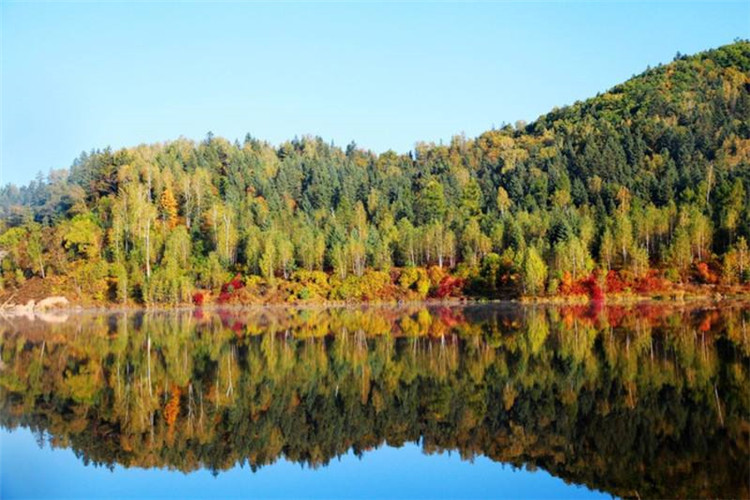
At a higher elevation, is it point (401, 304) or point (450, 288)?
point (450, 288)

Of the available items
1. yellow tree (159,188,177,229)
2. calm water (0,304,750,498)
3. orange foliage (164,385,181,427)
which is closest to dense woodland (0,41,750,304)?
yellow tree (159,188,177,229)

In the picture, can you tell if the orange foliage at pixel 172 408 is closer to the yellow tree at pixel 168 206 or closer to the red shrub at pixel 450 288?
the red shrub at pixel 450 288

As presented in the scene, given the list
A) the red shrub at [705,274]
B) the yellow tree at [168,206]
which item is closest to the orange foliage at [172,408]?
the red shrub at [705,274]

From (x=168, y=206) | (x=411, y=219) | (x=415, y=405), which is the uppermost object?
(x=168, y=206)

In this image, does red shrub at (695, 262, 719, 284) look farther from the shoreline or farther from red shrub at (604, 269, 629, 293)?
red shrub at (604, 269, 629, 293)

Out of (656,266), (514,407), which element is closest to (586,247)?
(656,266)

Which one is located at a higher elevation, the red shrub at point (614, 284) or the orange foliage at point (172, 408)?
the red shrub at point (614, 284)

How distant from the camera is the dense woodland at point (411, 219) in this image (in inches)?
3105

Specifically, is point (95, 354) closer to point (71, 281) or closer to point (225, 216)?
point (71, 281)

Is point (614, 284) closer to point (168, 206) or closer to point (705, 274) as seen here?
point (705, 274)

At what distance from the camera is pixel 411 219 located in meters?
110

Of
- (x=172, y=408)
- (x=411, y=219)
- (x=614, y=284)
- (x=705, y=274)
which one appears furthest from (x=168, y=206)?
(x=172, y=408)

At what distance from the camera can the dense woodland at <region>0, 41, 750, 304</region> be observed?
78.9 m

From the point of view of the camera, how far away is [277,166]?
5482 inches
